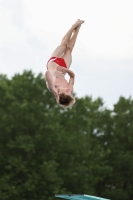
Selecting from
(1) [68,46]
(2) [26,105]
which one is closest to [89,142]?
(2) [26,105]

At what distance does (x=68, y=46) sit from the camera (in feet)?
44.1

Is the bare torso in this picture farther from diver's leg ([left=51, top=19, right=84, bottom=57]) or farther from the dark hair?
diver's leg ([left=51, top=19, right=84, bottom=57])

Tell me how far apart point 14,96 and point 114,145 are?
9.56 m

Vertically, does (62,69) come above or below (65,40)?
below

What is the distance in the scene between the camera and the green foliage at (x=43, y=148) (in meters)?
35.9

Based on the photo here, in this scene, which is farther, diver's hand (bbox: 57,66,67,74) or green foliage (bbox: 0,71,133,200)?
green foliage (bbox: 0,71,133,200)

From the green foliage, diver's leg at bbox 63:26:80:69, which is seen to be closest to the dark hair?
diver's leg at bbox 63:26:80:69

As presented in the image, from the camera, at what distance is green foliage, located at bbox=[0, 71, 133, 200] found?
35.9 m

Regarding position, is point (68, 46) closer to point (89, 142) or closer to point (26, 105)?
point (26, 105)

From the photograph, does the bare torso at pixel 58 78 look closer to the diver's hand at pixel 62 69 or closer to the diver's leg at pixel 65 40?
the diver's hand at pixel 62 69

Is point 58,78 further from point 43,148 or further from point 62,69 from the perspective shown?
point 43,148

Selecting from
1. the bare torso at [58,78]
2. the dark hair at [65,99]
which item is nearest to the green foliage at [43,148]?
the bare torso at [58,78]

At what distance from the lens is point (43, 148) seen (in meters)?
37.4

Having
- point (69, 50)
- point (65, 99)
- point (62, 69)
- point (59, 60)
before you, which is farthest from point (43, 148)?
point (65, 99)
